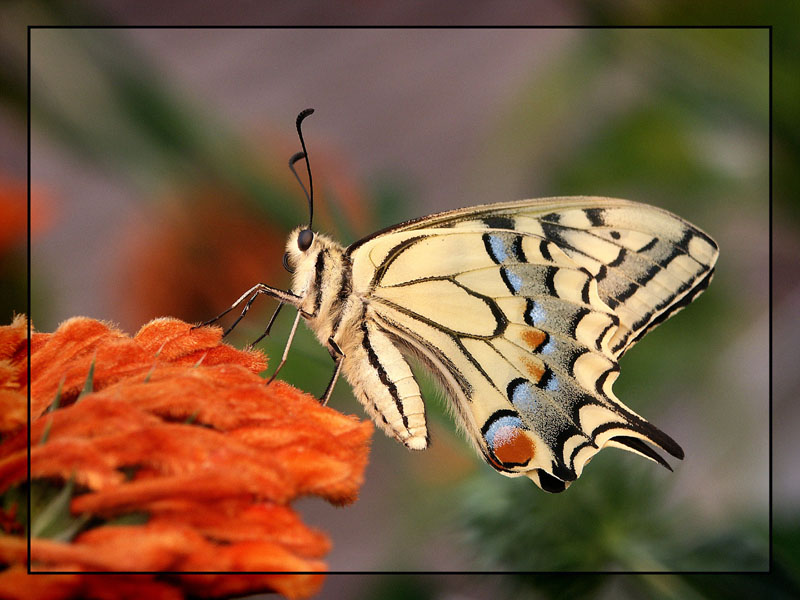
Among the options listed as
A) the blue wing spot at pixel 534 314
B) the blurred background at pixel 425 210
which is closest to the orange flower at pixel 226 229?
the blurred background at pixel 425 210

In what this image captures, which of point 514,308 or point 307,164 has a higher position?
point 307,164

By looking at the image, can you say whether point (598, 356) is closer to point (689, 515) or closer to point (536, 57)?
point (689, 515)

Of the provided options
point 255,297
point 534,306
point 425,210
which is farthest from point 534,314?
point 255,297

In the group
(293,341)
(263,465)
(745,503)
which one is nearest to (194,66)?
(293,341)

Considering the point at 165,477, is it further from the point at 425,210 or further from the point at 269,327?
the point at 425,210

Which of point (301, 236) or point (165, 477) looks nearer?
point (165, 477)

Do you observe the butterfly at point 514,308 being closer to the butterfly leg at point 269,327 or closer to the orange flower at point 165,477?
the butterfly leg at point 269,327

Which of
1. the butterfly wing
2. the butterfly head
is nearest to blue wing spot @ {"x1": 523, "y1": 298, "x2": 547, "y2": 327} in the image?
the butterfly wing
